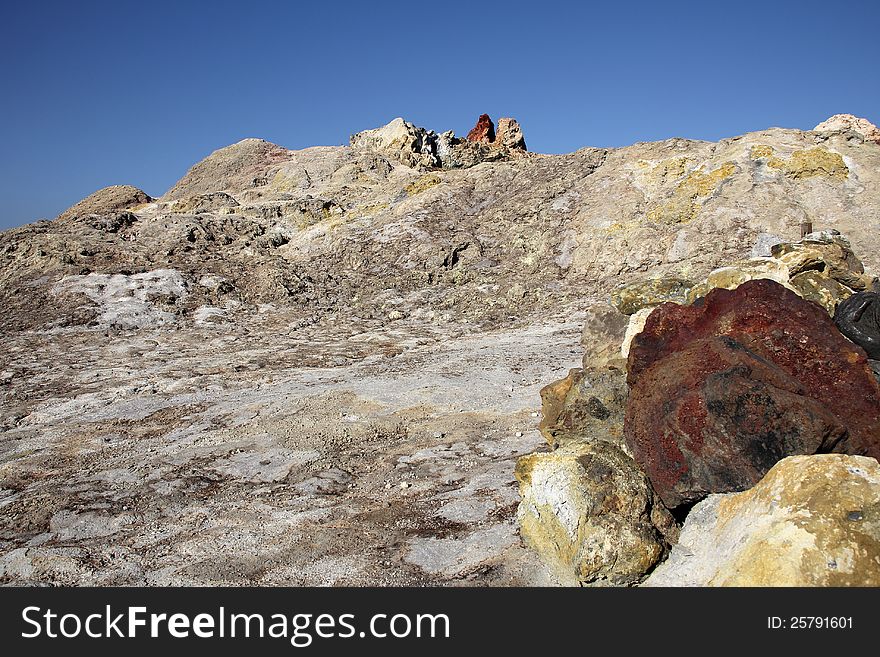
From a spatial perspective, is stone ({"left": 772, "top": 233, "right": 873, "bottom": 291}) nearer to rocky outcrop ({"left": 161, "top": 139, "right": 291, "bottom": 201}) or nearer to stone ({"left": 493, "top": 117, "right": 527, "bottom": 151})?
rocky outcrop ({"left": 161, "top": 139, "right": 291, "bottom": 201})

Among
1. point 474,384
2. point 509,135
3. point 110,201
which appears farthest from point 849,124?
point 110,201

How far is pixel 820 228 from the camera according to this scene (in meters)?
16.9

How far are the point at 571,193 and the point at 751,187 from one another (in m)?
6.37

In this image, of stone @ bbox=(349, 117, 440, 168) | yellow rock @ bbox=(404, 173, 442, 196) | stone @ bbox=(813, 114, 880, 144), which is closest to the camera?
yellow rock @ bbox=(404, 173, 442, 196)

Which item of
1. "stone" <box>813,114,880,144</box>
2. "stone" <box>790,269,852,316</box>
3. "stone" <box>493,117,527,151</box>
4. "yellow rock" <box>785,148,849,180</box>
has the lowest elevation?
"stone" <box>790,269,852,316</box>

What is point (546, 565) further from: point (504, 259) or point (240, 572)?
point (504, 259)

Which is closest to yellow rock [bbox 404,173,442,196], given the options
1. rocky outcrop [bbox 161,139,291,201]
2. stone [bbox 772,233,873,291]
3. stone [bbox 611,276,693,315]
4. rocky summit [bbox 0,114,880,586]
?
rocky summit [bbox 0,114,880,586]

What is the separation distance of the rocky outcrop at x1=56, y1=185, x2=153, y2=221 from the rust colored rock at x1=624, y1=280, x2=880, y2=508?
35099mm

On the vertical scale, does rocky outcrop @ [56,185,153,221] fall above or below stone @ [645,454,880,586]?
above

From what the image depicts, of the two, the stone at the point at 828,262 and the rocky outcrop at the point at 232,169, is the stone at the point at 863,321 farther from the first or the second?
the rocky outcrop at the point at 232,169

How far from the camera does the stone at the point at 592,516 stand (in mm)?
4410

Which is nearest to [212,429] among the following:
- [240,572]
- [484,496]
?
[240,572]

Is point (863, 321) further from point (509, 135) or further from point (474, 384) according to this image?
point (509, 135)

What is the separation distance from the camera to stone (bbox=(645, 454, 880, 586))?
3.34m
